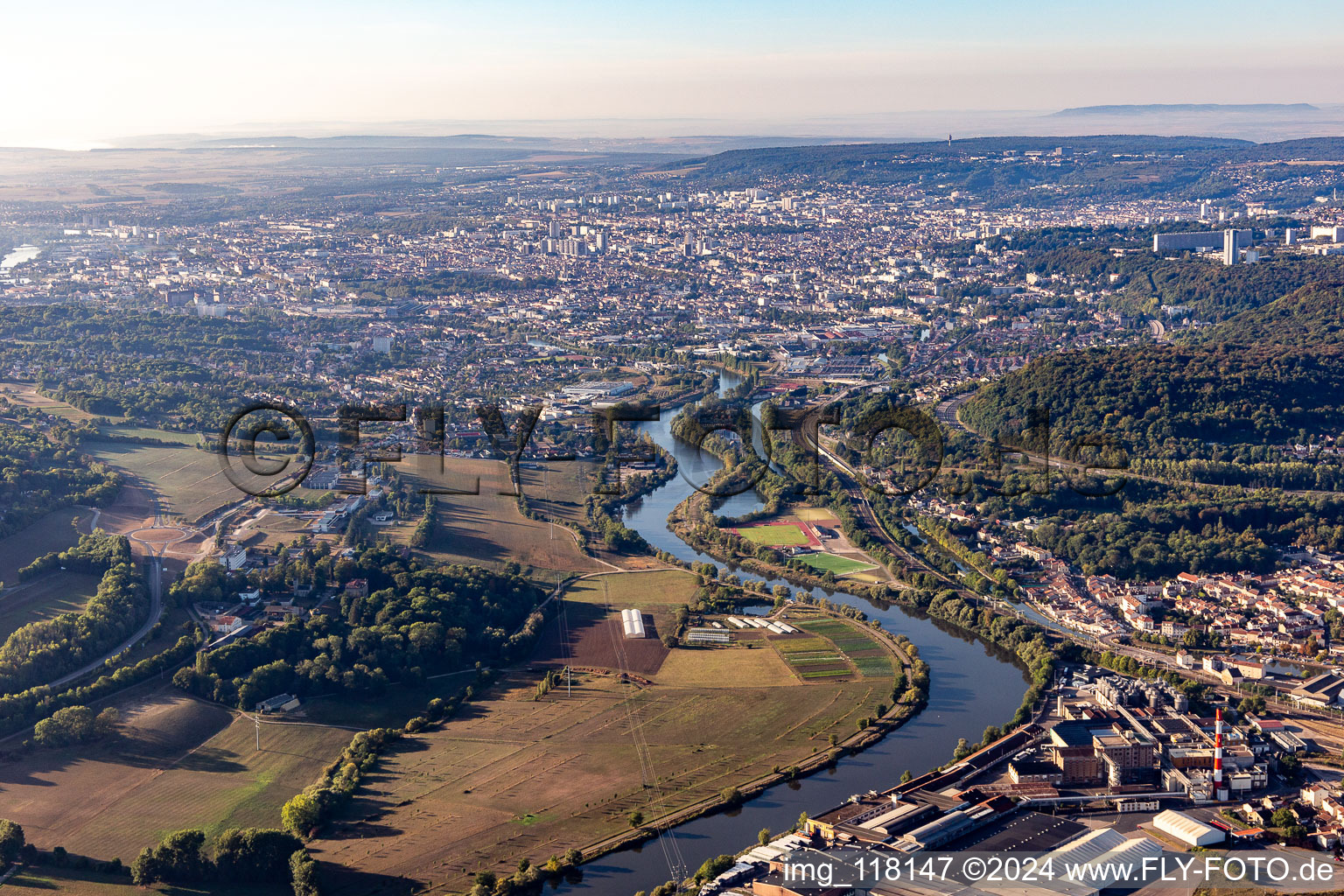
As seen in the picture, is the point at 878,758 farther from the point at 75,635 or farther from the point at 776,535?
the point at 75,635

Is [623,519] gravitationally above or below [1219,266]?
below

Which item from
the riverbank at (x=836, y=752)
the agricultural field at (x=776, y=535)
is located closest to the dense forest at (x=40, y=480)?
the agricultural field at (x=776, y=535)

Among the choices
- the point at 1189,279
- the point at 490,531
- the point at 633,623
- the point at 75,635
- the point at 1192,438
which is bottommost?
the point at 633,623

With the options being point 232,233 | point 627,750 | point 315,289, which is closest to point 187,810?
point 627,750

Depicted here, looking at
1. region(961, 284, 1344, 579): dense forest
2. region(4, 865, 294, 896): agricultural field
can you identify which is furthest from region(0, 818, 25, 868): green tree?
region(961, 284, 1344, 579): dense forest

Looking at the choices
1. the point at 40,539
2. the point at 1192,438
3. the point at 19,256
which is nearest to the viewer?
the point at 40,539

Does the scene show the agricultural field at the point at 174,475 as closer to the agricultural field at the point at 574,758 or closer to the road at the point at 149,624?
the road at the point at 149,624

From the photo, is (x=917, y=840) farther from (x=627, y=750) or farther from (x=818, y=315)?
(x=818, y=315)

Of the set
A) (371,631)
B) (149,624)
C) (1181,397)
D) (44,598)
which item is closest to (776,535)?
(371,631)
